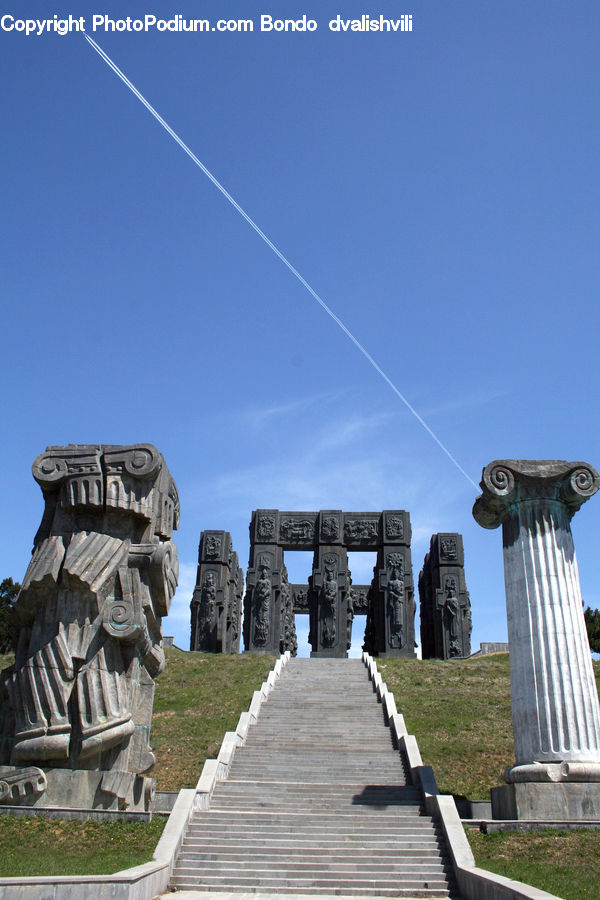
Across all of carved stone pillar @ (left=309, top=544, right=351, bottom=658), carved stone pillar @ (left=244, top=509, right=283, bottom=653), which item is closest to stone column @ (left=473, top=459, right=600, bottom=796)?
carved stone pillar @ (left=309, top=544, right=351, bottom=658)

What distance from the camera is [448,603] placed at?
34.3m

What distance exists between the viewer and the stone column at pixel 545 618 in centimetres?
1090

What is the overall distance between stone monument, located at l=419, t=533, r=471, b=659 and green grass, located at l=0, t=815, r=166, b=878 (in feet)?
84.9

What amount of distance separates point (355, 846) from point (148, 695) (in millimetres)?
4178

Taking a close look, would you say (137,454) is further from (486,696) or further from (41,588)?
(486,696)

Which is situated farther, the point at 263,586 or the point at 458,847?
the point at 263,586

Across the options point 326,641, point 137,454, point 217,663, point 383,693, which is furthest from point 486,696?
point 137,454

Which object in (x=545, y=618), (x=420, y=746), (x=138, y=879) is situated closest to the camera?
(x=138, y=879)

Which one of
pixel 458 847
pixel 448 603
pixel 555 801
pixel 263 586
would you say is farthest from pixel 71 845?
pixel 448 603

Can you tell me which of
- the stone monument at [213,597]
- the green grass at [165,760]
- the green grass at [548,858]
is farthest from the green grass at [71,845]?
the stone monument at [213,597]

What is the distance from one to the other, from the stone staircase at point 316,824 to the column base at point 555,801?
128 centimetres

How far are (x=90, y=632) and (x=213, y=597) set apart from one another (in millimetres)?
24405

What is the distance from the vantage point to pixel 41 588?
11344 millimetres

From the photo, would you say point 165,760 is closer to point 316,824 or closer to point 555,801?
point 316,824
